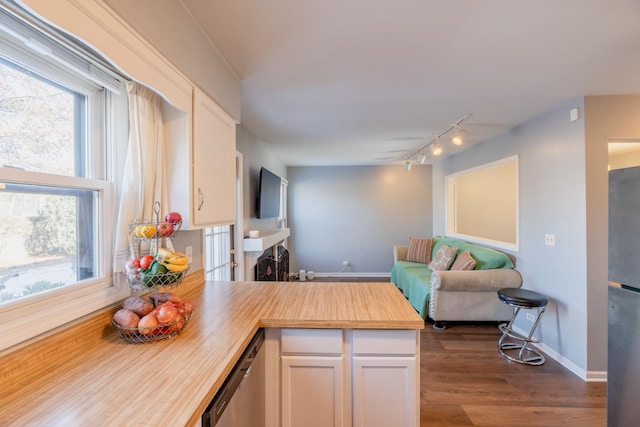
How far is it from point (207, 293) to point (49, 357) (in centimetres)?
89

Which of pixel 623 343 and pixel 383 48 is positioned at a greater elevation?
pixel 383 48

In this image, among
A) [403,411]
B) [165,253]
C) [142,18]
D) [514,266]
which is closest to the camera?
[142,18]

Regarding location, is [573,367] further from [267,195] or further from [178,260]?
[267,195]

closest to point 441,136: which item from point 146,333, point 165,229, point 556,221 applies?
point 556,221

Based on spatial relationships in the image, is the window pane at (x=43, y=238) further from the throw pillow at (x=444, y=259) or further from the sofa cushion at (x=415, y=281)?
the throw pillow at (x=444, y=259)

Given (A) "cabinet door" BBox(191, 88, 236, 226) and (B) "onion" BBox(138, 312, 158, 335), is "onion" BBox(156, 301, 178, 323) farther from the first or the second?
(A) "cabinet door" BBox(191, 88, 236, 226)

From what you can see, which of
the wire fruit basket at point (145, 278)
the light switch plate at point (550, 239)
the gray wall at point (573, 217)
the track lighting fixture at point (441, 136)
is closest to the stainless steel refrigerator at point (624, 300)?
the gray wall at point (573, 217)

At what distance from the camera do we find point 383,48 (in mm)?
1670

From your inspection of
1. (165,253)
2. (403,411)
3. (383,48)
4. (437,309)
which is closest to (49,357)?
(165,253)

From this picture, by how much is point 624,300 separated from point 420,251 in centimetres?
384

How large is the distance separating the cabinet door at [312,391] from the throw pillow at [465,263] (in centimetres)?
286

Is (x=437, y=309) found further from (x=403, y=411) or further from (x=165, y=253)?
(x=165, y=253)

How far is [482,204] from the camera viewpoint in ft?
17.1

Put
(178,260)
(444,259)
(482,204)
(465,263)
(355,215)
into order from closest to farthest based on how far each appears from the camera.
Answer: (178,260), (465,263), (444,259), (482,204), (355,215)
